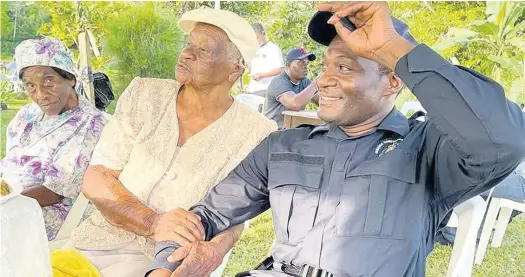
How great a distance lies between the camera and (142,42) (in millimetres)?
4625

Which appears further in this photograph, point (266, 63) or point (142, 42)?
point (266, 63)

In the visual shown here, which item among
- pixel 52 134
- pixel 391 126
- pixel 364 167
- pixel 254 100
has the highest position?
Result: pixel 391 126

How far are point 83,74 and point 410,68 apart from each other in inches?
111

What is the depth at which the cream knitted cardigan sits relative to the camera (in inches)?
77.1

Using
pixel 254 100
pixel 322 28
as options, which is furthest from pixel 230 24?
pixel 254 100

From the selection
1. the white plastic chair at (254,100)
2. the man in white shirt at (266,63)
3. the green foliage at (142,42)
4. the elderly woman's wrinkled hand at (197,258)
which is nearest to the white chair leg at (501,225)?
the white plastic chair at (254,100)

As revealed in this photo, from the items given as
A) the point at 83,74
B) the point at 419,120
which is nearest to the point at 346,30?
the point at 419,120

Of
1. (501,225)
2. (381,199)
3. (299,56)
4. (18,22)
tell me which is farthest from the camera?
(18,22)

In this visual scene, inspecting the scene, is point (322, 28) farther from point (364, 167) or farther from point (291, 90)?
point (291, 90)

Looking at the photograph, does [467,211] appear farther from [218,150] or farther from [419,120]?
[218,150]

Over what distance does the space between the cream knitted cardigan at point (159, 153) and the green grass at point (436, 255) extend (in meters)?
1.66

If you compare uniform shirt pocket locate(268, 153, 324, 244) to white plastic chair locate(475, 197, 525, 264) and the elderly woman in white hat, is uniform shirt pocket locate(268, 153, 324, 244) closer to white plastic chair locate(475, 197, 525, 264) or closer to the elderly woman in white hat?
the elderly woman in white hat

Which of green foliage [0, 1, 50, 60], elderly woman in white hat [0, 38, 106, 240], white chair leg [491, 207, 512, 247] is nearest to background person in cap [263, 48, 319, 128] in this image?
white chair leg [491, 207, 512, 247]

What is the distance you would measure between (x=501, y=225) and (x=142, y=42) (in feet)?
11.6
